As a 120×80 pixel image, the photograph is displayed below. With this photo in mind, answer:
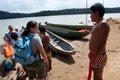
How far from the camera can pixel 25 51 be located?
199 inches

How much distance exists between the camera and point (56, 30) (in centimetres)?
1931

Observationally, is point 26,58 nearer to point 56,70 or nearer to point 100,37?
point 100,37

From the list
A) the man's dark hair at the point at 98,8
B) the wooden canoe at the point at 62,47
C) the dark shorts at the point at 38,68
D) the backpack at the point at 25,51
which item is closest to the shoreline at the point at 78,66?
the wooden canoe at the point at 62,47

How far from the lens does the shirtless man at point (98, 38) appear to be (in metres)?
4.58

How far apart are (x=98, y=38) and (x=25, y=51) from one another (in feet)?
4.59

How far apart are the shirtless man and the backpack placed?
116cm

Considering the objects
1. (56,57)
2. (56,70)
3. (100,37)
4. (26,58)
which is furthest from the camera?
(56,57)

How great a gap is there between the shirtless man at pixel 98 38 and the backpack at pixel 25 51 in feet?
3.81

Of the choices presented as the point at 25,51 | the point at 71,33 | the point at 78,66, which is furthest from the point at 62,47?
the point at 25,51

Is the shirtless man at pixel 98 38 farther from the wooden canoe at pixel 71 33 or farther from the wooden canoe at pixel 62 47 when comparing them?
the wooden canoe at pixel 71 33

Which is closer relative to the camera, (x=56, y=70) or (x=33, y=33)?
(x=33, y=33)

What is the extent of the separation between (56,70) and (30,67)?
4911mm

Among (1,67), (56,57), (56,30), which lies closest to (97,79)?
(1,67)

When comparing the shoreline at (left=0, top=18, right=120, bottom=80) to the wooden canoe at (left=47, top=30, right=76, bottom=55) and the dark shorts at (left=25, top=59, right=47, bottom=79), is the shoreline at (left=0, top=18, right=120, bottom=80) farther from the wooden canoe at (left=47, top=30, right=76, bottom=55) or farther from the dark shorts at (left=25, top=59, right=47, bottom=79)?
the dark shorts at (left=25, top=59, right=47, bottom=79)
